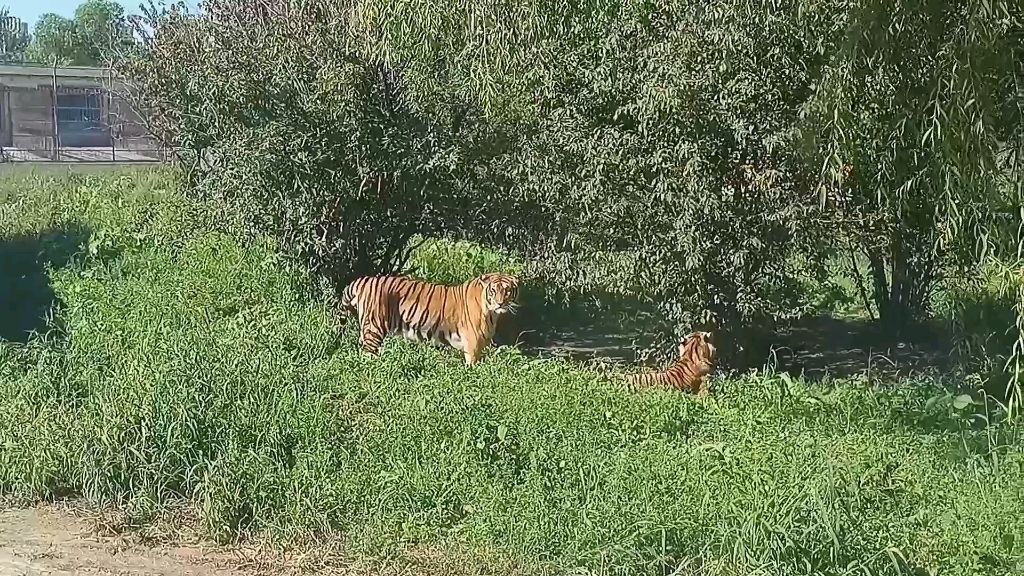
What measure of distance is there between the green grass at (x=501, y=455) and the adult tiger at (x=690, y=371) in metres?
0.17

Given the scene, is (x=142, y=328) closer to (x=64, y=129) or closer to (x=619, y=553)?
(x=619, y=553)

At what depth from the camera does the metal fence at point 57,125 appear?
79.9 ft

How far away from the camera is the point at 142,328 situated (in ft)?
26.9

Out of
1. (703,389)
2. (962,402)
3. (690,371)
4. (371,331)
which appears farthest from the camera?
(371,331)

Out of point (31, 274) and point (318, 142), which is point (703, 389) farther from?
point (31, 274)

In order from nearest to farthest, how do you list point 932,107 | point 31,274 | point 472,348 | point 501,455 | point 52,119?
point 932,107
point 501,455
point 472,348
point 31,274
point 52,119

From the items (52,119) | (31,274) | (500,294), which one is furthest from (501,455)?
(52,119)

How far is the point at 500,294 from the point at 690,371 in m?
1.61

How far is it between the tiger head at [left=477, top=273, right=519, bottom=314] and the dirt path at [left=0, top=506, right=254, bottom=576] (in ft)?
12.5

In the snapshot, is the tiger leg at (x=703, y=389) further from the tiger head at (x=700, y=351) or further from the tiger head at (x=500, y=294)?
the tiger head at (x=500, y=294)

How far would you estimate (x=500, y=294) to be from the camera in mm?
8586

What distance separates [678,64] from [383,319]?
3.21 m

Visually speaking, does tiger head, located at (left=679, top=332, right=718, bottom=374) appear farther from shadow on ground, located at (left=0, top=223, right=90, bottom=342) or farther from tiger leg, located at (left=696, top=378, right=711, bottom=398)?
shadow on ground, located at (left=0, top=223, right=90, bottom=342)

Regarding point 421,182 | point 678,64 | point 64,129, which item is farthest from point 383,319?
point 64,129
